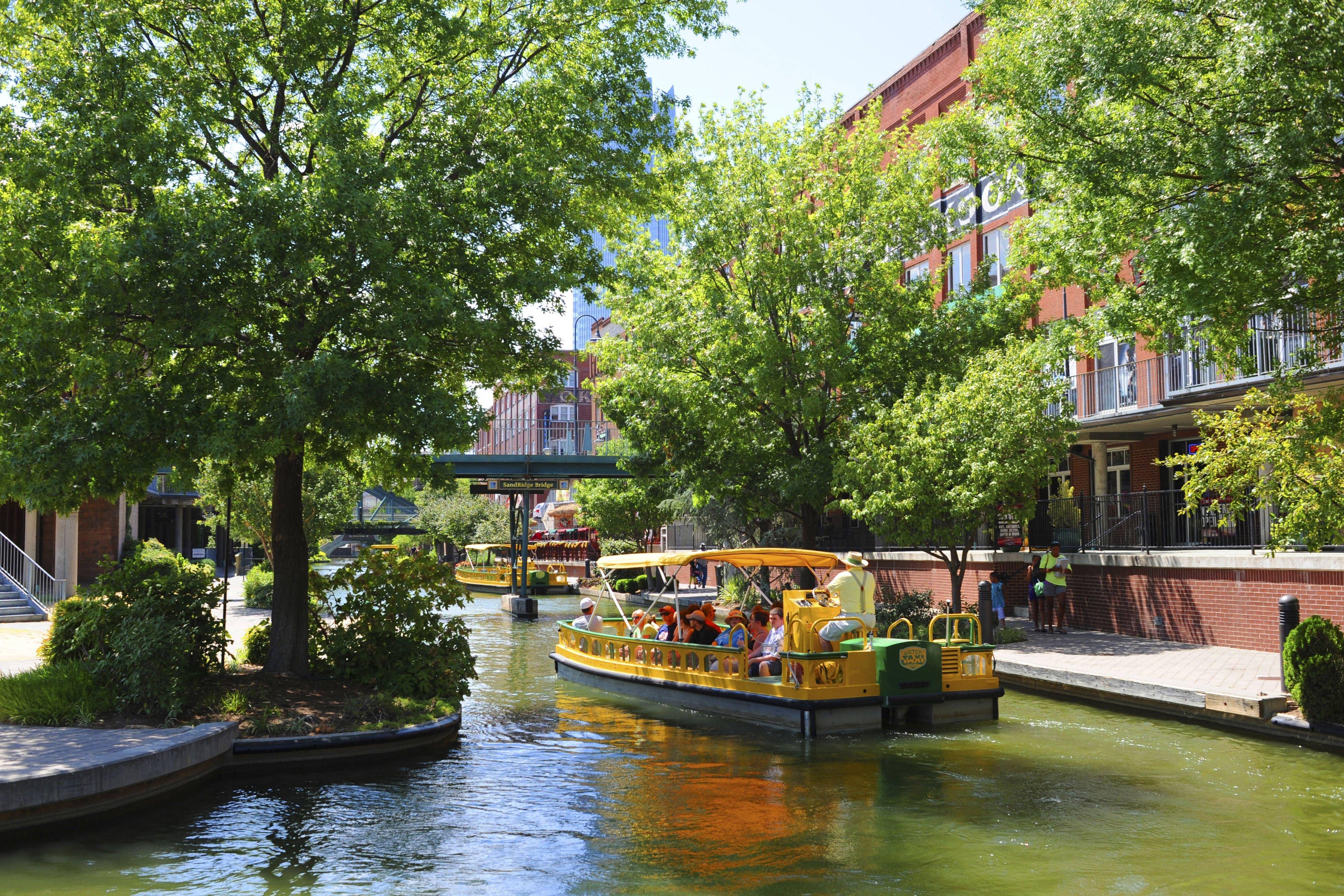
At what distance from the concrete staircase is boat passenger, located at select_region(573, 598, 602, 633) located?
12995mm

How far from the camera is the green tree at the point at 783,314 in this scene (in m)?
26.0

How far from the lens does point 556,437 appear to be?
93.2m

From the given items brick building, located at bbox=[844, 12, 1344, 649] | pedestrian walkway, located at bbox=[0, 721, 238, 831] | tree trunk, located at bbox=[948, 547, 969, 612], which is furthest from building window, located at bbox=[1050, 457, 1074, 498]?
pedestrian walkway, located at bbox=[0, 721, 238, 831]

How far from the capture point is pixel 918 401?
22.1 meters

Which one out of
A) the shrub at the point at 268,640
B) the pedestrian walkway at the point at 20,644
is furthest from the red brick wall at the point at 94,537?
the shrub at the point at 268,640

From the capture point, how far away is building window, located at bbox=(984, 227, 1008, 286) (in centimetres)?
3006

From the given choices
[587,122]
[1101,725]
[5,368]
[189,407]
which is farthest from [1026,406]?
[5,368]

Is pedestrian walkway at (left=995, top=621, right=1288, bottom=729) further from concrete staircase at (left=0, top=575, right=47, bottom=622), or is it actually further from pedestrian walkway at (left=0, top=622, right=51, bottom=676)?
concrete staircase at (left=0, top=575, right=47, bottom=622)

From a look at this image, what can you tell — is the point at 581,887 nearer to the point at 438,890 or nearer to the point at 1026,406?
the point at 438,890

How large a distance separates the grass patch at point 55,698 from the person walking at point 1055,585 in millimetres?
17406

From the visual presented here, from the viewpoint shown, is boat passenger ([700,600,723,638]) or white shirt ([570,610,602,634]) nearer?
boat passenger ([700,600,723,638])

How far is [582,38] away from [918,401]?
1029 centimetres

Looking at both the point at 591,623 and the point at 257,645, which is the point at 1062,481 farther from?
the point at 257,645

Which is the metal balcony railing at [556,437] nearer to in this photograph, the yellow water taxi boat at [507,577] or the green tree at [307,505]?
the green tree at [307,505]
